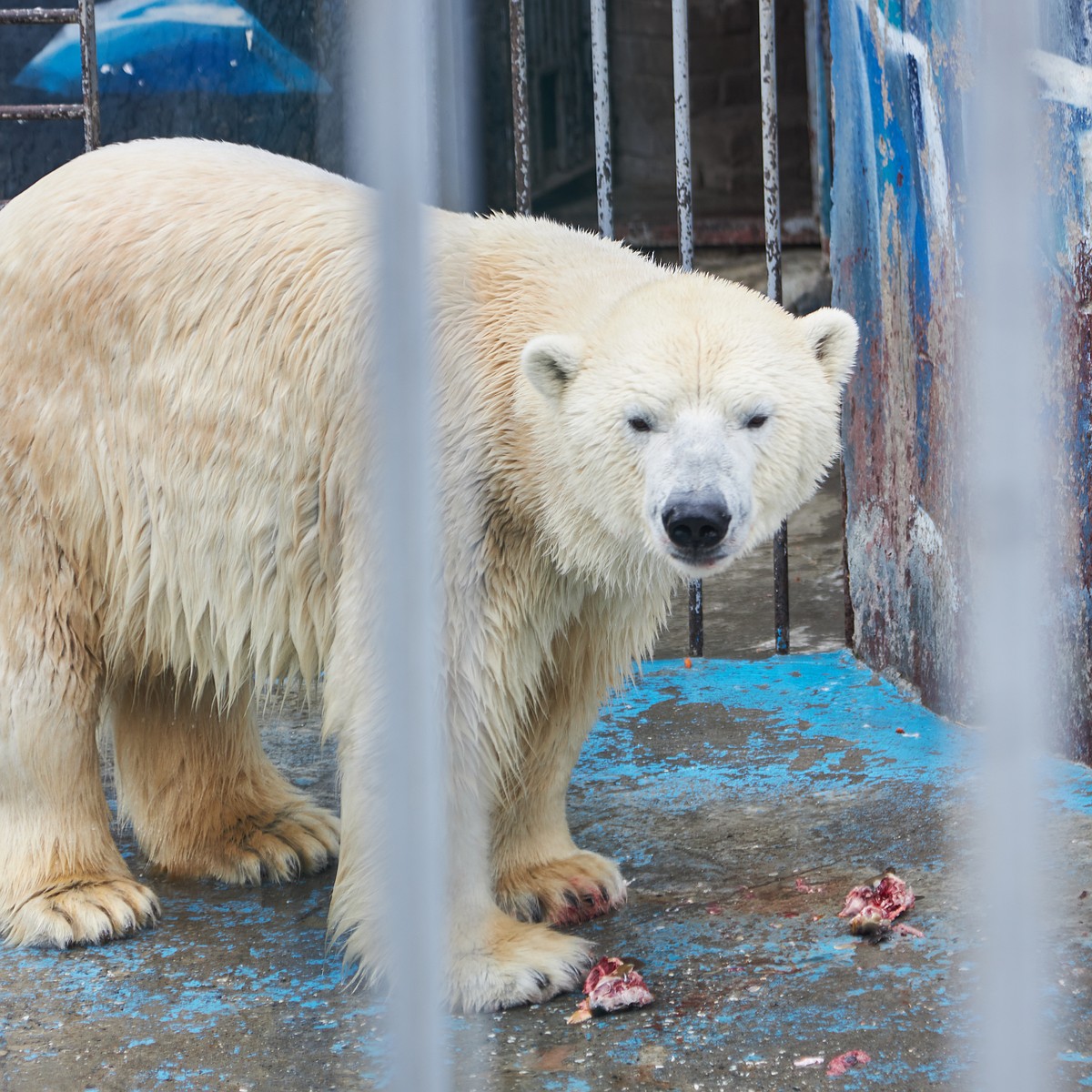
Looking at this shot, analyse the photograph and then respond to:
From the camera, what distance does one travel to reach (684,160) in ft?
13.5

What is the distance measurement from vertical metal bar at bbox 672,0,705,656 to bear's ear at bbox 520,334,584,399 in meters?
1.60

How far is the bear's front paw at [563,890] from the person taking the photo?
263 centimetres

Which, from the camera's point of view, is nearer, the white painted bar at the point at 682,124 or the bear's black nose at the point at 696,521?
the bear's black nose at the point at 696,521

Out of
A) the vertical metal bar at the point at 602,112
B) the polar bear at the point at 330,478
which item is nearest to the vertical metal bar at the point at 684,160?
the vertical metal bar at the point at 602,112

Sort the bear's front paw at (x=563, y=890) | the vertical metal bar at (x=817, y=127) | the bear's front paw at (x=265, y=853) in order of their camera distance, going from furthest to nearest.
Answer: the vertical metal bar at (x=817, y=127)
the bear's front paw at (x=265, y=853)
the bear's front paw at (x=563, y=890)

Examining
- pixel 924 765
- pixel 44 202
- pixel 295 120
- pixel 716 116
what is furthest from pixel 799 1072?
pixel 716 116

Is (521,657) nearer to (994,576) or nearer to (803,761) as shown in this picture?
(803,761)

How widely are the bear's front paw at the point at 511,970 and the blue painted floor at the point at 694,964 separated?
27 mm

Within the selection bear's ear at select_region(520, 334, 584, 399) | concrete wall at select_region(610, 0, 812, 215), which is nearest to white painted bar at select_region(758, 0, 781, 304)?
bear's ear at select_region(520, 334, 584, 399)

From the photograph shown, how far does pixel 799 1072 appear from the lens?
2.07m

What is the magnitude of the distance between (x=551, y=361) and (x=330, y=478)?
435 mm

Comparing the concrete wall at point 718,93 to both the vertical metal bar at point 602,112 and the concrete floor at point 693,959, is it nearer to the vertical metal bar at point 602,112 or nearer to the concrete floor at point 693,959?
the vertical metal bar at point 602,112

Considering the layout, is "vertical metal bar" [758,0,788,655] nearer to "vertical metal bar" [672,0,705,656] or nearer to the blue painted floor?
"vertical metal bar" [672,0,705,656]

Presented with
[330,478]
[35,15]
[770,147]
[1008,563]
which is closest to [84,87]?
[35,15]
